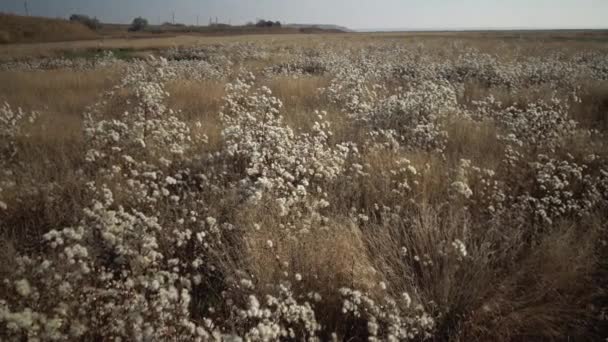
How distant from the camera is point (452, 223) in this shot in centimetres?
308

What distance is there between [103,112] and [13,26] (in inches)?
2343

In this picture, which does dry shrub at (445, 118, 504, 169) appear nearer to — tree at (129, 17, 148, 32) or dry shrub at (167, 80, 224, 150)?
dry shrub at (167, 80, 224, 150)

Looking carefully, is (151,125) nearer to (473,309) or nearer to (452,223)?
(452,223)

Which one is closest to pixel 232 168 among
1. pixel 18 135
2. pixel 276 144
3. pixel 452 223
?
pixel 276 144

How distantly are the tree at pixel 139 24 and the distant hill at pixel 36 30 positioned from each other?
91.2 ft

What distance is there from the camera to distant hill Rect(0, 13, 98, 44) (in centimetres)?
4581

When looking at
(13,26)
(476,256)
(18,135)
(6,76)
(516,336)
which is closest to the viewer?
(516,336)

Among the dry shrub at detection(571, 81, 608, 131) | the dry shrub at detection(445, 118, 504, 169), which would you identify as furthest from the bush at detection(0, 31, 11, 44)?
the dry shrub at detection(571, 81, 608, 131)

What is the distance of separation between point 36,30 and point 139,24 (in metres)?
42.9

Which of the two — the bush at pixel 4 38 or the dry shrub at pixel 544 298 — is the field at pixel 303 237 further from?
the bush at pixel 4 38

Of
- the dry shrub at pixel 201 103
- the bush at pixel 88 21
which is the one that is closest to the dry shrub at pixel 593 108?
the dry shrub at pixel 201 103

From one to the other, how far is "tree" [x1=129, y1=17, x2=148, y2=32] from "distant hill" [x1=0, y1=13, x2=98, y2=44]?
91.2 feet

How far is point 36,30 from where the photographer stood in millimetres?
50094

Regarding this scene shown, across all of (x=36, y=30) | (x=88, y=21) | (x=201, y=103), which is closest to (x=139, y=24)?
(x=88, y=21)
